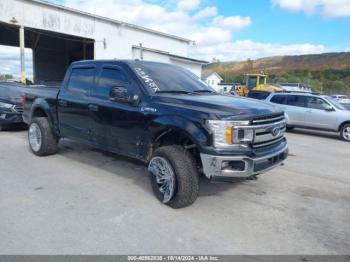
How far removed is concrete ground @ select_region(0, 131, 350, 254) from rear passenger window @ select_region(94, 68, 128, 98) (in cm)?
147

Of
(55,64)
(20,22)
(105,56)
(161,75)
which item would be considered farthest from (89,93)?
(55,64)

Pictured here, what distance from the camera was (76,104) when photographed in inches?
232

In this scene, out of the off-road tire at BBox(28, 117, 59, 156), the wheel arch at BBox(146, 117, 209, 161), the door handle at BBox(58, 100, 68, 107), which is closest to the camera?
the wheel arch at BBox(146, 117, 209, 161)

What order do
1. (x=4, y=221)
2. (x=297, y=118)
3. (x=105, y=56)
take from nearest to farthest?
1. (x=4, y=221)
2. (x=297, y=118)
3. (x=105, y=56)

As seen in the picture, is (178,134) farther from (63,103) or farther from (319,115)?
(319,115)

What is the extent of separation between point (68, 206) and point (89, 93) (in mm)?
2176

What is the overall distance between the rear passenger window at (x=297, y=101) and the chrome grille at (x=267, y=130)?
28.8 ft

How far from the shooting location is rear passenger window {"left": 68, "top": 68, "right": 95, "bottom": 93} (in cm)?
573

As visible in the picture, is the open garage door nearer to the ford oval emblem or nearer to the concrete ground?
the concrete ground

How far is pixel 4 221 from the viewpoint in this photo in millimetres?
3826

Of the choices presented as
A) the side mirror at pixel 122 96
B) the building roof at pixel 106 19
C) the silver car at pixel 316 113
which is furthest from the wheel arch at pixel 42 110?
the building roof at pixel 106 19

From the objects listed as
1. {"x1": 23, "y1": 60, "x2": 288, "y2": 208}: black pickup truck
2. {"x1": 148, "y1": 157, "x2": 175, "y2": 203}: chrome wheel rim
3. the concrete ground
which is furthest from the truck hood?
the concrete ground

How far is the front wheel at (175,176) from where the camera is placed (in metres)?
4.14

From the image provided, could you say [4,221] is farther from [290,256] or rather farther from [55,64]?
[55,64]
